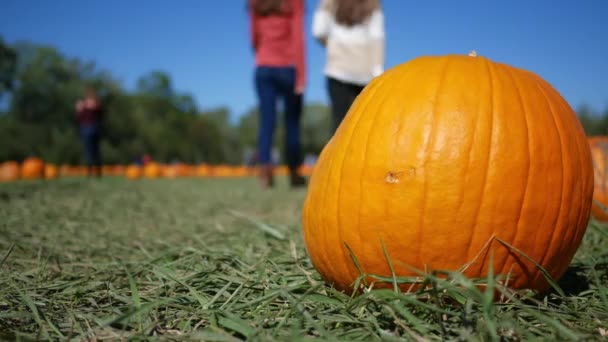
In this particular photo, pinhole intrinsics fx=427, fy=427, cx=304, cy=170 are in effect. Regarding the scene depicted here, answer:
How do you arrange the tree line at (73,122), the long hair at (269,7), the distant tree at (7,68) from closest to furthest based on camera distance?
the long hair at (269,7)
the tree line at (73,122)
the distant tree at (7,68)

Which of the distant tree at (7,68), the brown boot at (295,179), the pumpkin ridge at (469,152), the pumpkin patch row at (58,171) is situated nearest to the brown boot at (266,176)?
the brown boot at (295,179)

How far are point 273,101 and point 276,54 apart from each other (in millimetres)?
583

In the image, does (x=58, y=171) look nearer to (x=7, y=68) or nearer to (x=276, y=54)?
(x=276, y=54)

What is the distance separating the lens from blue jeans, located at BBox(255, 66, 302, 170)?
17.5 ft

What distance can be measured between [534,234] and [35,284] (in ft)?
5.46

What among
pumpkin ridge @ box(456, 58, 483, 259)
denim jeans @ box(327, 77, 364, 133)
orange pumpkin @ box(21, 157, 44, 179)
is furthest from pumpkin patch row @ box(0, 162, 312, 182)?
pumpkin ridge @ box(456, 58, 483, 259)

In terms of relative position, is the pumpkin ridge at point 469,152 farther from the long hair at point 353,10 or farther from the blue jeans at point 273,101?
Answer: the blue jeans at point 273,101

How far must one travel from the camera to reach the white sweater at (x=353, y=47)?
3.81 meters

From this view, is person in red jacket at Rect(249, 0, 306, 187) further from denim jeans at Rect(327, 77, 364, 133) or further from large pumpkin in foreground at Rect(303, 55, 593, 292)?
large pumpkin in foreground at Rect(303, 55, 593, 292)

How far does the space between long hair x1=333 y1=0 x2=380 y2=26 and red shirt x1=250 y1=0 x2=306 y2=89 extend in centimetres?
154

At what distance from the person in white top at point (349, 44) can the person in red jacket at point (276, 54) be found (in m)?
1.47

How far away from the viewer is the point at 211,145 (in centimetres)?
4081

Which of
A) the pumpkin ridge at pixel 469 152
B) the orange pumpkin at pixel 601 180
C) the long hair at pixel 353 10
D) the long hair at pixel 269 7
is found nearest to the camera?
the pumpkin ridge at pixel 469 152

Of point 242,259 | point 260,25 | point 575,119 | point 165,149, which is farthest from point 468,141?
point 165,149
